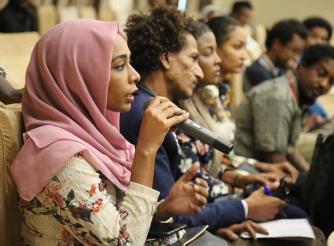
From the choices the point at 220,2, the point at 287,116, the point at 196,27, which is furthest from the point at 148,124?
the point at 220,2

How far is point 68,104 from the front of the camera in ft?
3.70

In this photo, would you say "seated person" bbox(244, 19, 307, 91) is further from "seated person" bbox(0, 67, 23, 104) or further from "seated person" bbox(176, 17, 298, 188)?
"seated person" bbox(0, 67, 23, 104)

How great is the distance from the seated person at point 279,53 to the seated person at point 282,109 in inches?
27.2

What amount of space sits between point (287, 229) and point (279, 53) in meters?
2.09

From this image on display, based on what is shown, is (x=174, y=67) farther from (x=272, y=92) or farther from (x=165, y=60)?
(x=272, y=92)

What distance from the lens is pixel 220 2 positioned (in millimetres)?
6094

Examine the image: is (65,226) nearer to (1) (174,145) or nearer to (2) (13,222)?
(2) (13,222)

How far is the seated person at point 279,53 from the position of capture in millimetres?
3459

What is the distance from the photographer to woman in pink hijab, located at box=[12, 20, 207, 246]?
1.05 meters

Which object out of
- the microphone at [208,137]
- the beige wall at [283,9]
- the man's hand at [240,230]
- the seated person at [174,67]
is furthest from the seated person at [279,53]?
the beige wall at [283,9]

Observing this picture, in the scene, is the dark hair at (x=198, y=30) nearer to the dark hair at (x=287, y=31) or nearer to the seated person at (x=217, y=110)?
the seated person at (x=217, y=110)

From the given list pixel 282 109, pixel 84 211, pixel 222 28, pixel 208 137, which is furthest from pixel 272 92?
pixel 84 211

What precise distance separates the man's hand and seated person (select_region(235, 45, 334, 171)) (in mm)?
837

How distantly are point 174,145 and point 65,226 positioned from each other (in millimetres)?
500
